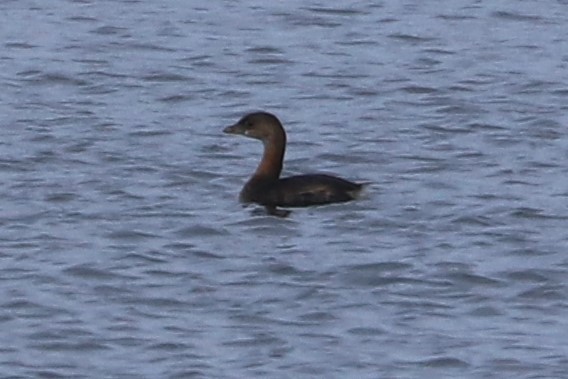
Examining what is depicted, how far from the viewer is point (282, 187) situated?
1648 centimetres

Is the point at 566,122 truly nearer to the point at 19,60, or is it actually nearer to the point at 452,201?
the point at 452,201

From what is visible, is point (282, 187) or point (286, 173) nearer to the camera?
point (282, 187)

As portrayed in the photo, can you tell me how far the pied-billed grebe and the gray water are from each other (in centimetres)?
11

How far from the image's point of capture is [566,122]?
19031 millimetres

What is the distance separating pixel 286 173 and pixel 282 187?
1207mm

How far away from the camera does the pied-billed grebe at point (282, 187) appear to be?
53.5 feet

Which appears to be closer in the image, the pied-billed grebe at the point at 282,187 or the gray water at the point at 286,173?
the gray water at the point at 286,173

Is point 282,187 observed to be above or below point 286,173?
above

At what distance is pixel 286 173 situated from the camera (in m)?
17.7

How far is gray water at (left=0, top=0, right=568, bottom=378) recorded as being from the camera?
13258mm

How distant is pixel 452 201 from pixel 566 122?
2790 mm

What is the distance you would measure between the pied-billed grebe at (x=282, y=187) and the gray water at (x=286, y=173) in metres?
0.11

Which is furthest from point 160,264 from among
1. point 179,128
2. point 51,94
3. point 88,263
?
point 51,94

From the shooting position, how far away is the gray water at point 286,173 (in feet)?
43.5
